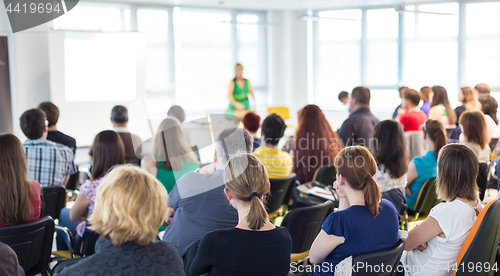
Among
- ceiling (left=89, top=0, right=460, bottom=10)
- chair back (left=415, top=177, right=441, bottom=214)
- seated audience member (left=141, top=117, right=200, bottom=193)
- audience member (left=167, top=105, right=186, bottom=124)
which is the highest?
ceiling (left=89, top=0, right=460, bottom=10)

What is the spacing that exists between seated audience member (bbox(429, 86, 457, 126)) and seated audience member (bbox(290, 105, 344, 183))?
2.43 m

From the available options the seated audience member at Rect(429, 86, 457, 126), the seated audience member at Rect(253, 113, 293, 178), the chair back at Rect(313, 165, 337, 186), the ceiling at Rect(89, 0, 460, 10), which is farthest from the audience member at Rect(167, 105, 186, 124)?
the ceiling at Rect(89, 0, 460, 10)

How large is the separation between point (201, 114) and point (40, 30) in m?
5.74

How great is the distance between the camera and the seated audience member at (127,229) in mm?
1370

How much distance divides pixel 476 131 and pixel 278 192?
1.89 m

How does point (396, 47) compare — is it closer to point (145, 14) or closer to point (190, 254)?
point (145, 14)

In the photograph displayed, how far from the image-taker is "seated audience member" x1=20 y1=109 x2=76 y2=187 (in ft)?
11.4

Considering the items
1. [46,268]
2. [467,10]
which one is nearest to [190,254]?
[46,268]

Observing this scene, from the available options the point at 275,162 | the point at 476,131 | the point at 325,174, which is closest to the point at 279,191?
the point at 275,162

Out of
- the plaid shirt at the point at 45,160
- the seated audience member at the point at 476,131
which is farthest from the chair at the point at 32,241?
the seated audience member at the point at 476,131

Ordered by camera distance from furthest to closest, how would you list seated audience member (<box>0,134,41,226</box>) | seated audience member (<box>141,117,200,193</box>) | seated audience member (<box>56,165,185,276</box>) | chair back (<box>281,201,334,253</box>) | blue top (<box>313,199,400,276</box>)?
chair back (<box>281,201,334,253</box>) < seated audience member (<box>0,134,41,226</box>) < blue top (<box>313,199,400,276</box>) < seated audience member (<box>56,165,185,276</box>) < seated audience member (<box>141,117,200,193</box>)

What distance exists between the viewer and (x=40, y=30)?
6.17 metres

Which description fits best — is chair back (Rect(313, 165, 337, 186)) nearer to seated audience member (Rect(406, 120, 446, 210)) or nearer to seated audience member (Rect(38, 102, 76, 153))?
seated audience member (Rect(406, 120, 446, 210))

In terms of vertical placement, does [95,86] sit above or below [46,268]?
above
